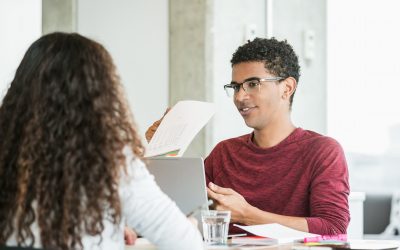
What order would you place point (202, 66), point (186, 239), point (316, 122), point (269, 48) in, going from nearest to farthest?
point (186, 239), point (269, 48), point (202, 66), point (316, 122)

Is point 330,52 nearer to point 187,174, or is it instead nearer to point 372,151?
point 372,151

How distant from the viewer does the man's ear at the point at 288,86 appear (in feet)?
9.17

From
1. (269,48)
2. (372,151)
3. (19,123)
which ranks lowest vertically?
(372,151)

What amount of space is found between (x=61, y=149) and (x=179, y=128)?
0.75m

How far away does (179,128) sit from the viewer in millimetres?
2271

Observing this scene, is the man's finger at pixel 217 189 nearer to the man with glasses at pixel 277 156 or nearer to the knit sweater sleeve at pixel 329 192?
the man with glasses at pixel 277 156

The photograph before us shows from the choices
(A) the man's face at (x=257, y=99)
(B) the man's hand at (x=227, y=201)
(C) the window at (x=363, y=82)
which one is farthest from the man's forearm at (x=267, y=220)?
(C) the window at (x=363, y=82)

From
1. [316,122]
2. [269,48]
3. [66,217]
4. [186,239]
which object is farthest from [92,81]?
[316,122]

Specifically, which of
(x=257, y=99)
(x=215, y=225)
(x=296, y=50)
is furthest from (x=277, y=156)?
(x=296, y=50)

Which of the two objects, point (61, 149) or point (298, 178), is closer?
point (61, 149)

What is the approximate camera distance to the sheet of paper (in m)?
2.22

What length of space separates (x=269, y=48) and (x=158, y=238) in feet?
4.26

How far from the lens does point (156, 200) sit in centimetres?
159

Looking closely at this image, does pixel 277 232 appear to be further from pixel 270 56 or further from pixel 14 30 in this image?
pixel 14 30
